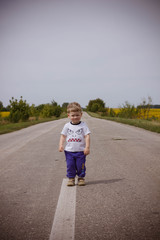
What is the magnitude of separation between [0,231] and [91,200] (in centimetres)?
121

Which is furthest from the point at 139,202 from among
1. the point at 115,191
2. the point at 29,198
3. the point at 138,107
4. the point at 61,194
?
the point at 138,107

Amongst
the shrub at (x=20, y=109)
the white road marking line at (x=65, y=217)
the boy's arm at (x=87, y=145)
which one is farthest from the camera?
the shrub at (x=20, y=109)

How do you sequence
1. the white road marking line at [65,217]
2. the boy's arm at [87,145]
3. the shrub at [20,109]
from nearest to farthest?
1. the white road marking line at [65,217]
2. the boy's arm at [87,145]
3. the shrub at [20,109]

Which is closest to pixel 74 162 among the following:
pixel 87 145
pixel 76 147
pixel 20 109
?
pixel 76 147

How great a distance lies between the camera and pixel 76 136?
131 inches

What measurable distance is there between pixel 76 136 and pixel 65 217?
55.6 inches

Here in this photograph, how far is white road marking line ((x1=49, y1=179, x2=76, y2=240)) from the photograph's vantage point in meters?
1.93

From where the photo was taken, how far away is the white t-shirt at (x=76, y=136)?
3305 mm

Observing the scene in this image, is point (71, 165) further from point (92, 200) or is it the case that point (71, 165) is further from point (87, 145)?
point (92, 200)

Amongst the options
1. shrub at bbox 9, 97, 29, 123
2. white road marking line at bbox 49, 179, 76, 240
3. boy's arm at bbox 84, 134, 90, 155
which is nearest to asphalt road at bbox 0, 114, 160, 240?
white road marking line at bbox 49, 179, 76, 240

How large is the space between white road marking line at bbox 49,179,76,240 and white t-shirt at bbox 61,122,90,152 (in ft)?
2.32

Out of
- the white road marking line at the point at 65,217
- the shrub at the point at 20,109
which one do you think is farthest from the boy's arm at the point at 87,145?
the shrub at the point at 20,109

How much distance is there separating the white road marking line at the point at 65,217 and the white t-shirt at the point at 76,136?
0.71 metres

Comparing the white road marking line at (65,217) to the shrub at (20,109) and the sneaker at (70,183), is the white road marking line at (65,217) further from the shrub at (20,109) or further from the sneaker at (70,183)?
the shrub at (20,109)
